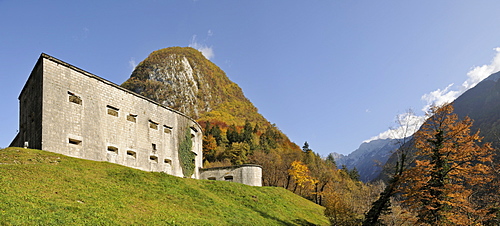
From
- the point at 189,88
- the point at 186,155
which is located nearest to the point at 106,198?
the point at 186,155

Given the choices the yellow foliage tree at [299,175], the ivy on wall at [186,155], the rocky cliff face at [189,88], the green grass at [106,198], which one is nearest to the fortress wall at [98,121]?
the ivy on wall at [186,155]

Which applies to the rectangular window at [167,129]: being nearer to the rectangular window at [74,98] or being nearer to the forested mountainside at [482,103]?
the rectangular window at [74,98]

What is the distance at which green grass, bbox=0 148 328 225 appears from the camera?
11852 mm

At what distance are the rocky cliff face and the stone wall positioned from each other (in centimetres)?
5444

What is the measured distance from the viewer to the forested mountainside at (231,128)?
52.8 metres

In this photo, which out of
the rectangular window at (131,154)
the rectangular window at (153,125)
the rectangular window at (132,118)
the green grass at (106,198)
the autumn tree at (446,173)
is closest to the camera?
the green grass at (106,198)

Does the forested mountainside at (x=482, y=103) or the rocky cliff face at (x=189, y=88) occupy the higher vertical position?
the rocky cliff face at (x=189, y=88)

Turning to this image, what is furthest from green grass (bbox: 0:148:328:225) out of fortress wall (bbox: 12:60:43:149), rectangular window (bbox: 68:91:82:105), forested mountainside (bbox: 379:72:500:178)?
forested mountainside (bbox: 379:72:500:178)

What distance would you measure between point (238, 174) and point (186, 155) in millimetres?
6067

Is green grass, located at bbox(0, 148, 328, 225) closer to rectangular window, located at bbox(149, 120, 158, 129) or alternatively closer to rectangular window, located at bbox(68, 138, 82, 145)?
rectangular window, located at bbox(68, 138, 82, 145)

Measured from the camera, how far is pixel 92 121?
2483 centimetres

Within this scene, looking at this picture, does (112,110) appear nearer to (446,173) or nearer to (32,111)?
(32,111)

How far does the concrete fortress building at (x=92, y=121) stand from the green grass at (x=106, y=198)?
2914mm

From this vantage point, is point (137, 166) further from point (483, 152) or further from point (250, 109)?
point (250, 109)
